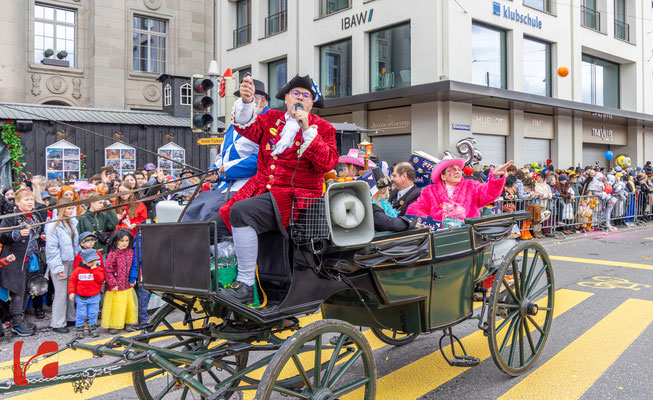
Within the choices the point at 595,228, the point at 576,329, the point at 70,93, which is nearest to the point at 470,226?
the point at 576,329

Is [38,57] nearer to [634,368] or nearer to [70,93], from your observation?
[70,93]

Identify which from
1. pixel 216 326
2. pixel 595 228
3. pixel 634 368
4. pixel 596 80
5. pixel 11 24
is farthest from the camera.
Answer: pixel 596 80

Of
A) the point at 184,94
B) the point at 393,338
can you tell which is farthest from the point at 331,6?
the point at 393,338

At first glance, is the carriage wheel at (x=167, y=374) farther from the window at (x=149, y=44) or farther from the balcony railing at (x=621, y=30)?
the balcony railing at (x=621, y=30)

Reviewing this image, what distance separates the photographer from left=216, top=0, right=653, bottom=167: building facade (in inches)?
663

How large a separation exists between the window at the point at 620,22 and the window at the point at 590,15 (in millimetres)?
2129

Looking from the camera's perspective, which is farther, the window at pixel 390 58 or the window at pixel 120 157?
the window at pixel 390 58

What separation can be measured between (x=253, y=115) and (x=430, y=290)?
5.96 feet

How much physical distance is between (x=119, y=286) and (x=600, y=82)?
24049mm

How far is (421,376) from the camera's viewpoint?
4473mm

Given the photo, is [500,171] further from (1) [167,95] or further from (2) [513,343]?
Result: (1) [167,95]

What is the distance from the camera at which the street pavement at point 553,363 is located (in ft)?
13.6

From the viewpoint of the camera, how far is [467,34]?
17.0 metres

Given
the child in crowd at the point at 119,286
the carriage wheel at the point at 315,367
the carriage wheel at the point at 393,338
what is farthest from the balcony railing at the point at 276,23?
the carriage wheel at the point at 315,367
